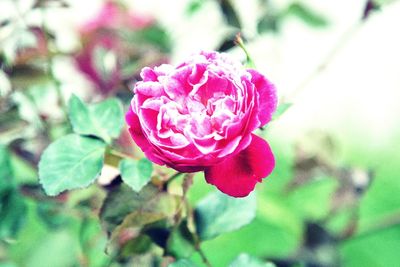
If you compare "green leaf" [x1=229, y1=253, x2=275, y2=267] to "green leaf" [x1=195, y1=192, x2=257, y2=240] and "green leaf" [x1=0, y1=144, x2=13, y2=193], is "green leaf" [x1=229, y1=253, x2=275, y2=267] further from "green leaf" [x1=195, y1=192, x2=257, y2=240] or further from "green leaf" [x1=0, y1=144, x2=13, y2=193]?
"green leaf" [x1=0, y1=144, x2=13, y2=193]

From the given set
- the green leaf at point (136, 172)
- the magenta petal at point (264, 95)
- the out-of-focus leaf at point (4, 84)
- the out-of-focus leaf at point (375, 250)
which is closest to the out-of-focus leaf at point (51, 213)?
the out-of-focus leaf at point (4, 84)

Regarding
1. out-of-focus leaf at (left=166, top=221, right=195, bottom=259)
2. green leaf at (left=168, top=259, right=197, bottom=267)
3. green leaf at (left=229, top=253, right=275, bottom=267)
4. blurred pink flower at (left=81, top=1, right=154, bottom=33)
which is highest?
green leaf at (left=168, top=259, right=197, bottom=267)

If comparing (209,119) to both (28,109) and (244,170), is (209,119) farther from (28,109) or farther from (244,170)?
(28,109)

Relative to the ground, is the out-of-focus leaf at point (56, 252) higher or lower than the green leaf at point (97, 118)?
lower

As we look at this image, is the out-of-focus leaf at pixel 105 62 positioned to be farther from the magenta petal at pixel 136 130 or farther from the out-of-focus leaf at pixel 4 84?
the magenta petal at pixel 136 130

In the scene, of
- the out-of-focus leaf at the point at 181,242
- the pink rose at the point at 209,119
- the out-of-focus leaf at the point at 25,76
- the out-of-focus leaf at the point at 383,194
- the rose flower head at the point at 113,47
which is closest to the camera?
the pink rose at the point at 209,119

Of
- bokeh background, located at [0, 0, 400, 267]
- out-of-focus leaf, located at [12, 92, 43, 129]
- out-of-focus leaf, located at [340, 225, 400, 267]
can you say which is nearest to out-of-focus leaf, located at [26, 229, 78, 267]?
bokeh background, located at [0, 0, 400, 267]
